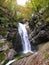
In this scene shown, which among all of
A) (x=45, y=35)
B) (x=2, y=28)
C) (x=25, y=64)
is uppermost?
(x=2, y=28)

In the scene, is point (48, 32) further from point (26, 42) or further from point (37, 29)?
point (26, 42)

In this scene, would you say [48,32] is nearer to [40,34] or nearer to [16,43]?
[40,34]

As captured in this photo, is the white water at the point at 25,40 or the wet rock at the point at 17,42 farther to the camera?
the wet rock at the point at 17,42

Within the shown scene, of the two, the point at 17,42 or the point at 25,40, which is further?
the point at 25,40

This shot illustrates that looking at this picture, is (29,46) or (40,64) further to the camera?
(29,46)

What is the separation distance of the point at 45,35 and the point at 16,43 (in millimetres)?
4728

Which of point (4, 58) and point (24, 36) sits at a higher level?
point (24, 36)

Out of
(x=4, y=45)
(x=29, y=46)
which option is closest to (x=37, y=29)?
(x=29, y=46)

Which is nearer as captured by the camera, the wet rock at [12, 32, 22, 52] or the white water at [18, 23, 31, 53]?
the white water at [18, 23, 31, 53]

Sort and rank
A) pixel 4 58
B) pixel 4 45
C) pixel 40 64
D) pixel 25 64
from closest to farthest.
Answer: pixel 40 64, pixel 25 64, pixel 4 58, pixel 4 45

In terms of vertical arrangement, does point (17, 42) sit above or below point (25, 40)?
below

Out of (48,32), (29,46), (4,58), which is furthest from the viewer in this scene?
(29,46)

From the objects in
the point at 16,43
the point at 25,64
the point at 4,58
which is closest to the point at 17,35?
the point at 16,43

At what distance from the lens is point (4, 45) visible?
57.1 ft
